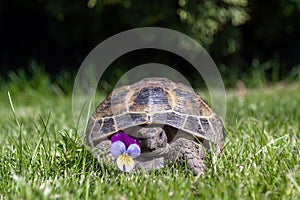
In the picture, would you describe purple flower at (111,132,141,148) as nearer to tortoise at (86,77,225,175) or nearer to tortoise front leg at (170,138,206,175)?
tortoise at (86,77,225,175)

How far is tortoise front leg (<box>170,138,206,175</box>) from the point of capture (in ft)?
7.73

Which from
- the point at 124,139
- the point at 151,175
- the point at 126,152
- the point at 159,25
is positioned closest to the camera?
the point at 151,175

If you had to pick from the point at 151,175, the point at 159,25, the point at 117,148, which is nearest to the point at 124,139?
the point at 117,148

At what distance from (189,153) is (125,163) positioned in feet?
1.06

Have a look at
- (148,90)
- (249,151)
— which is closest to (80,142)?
(148,90)

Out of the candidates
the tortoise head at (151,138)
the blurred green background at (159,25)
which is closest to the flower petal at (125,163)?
the tortoise head at (151,138)

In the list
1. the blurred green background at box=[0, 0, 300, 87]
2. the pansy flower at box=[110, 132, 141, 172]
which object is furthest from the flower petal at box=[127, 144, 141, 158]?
the blurred green background at box=[0, 0, 300, 87]

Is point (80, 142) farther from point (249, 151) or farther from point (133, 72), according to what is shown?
point (133, 72)

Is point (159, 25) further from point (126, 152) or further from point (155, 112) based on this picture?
point (126, 152)

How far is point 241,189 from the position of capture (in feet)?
6.56

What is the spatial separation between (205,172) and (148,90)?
0.62 metres

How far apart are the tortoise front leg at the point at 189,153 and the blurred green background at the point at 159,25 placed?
3.24m

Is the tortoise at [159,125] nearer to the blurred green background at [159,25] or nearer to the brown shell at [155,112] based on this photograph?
the brown shell at [155,112]

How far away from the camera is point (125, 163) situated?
239 centimetres
